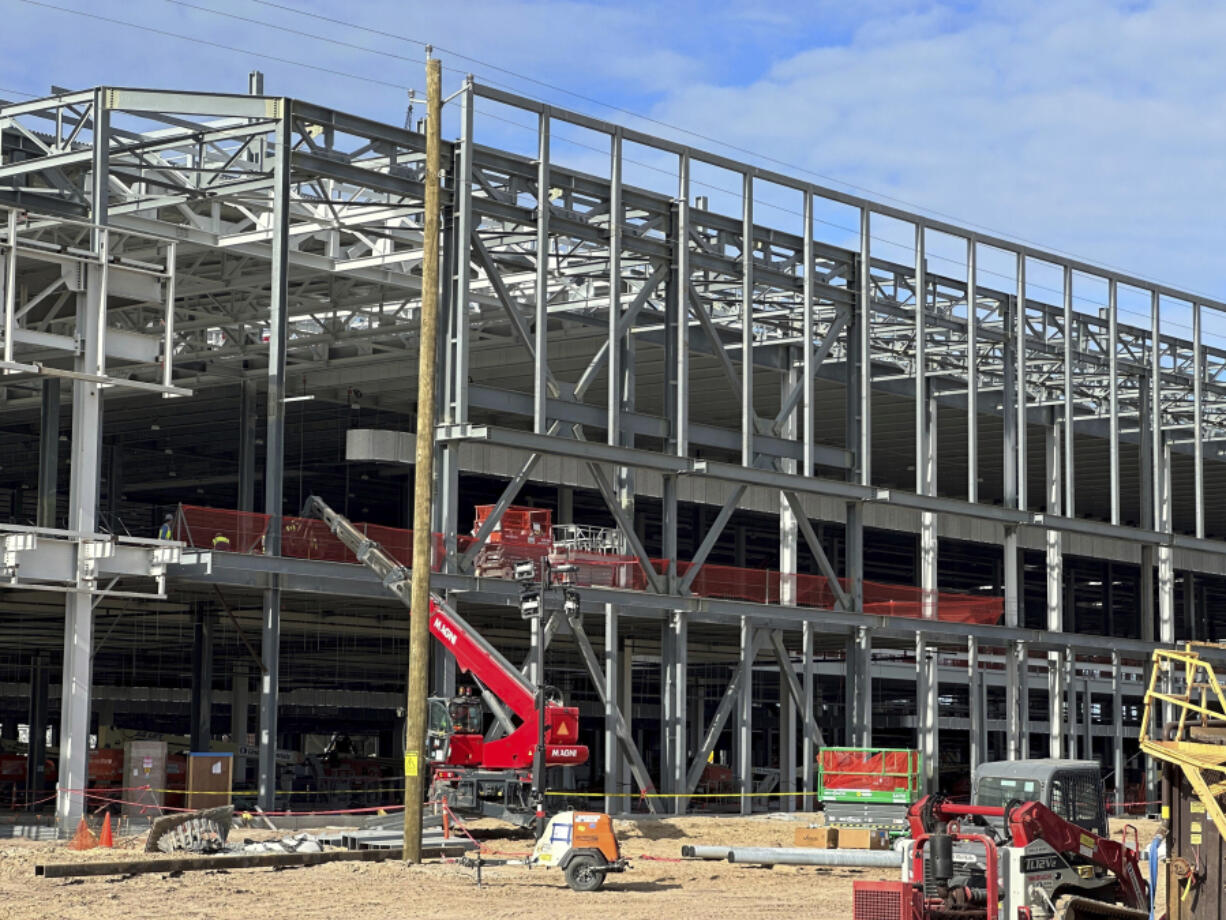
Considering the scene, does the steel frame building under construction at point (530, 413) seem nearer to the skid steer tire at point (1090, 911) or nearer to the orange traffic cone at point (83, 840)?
the orange traffic cone at point (83, 840)

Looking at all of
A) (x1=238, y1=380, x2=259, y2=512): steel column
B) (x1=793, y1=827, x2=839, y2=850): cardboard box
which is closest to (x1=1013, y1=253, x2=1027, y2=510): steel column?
(x1=793, y1=827, x2=839, y2=850): cardboard box

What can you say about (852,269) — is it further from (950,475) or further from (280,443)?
(950,475)

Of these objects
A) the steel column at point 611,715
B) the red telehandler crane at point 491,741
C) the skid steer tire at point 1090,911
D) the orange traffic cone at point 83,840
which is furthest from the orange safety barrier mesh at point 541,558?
the skid steer tire at point 1090,911

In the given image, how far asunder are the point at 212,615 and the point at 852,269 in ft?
64.3

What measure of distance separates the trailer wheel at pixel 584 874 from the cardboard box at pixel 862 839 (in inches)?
422

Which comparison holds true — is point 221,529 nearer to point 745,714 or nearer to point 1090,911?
point 745,714

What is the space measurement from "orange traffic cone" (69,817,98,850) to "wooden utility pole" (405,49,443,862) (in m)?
6.37

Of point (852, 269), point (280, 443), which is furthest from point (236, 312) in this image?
point (852, 269)

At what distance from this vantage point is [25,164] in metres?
37.0

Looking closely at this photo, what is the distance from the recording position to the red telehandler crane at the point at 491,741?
3042cm

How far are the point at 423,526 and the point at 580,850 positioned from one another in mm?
5666

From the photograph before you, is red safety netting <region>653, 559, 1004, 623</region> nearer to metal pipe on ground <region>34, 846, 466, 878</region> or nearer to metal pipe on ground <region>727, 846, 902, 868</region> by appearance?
metal pipe on ground <region>727, 846, 902, 868</region>

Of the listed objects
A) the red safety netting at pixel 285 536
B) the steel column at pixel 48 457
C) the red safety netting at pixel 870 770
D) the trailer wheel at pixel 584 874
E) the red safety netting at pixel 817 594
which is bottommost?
the trailer wheel at pixel 584 874

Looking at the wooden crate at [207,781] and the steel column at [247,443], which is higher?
the steel column at [247,443]
